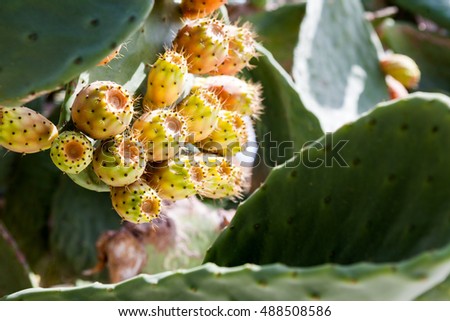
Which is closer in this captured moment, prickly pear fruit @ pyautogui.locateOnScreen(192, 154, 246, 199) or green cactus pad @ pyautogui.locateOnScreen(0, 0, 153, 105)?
green cactus pad @ pyautogui.locateOnScreen(0, 0, 153, 105)

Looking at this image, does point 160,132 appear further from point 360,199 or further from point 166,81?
point 360,199

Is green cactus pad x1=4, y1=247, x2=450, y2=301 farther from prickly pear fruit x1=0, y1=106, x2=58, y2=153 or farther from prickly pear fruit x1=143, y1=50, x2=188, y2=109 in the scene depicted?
→ prickly pear fruit x1=143, y1=50, x2=188, y2=109

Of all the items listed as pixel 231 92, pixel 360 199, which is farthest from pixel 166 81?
pixel 360 199

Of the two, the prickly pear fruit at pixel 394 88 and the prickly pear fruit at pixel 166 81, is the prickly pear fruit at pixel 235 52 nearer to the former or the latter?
the prickly pear fruit at pixel 166 81

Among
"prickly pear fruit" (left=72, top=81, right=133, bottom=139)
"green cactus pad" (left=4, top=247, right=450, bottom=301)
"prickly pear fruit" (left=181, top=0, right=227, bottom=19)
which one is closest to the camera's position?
"green cactus pad" (left=4, top=247, right=450, bottom=301)

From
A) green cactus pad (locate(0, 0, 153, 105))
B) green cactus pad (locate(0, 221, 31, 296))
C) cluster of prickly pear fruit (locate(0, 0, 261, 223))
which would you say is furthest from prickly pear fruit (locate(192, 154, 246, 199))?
green cactus pad (locate(0, 221, 31, 296))

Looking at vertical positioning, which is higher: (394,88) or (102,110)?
(102,110)

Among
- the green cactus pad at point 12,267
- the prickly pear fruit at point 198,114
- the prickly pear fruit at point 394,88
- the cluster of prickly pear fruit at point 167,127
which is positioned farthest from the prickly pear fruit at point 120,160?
the prickly pear fruit at point 394,88

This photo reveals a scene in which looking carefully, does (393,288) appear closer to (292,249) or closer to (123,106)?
(292,249)
